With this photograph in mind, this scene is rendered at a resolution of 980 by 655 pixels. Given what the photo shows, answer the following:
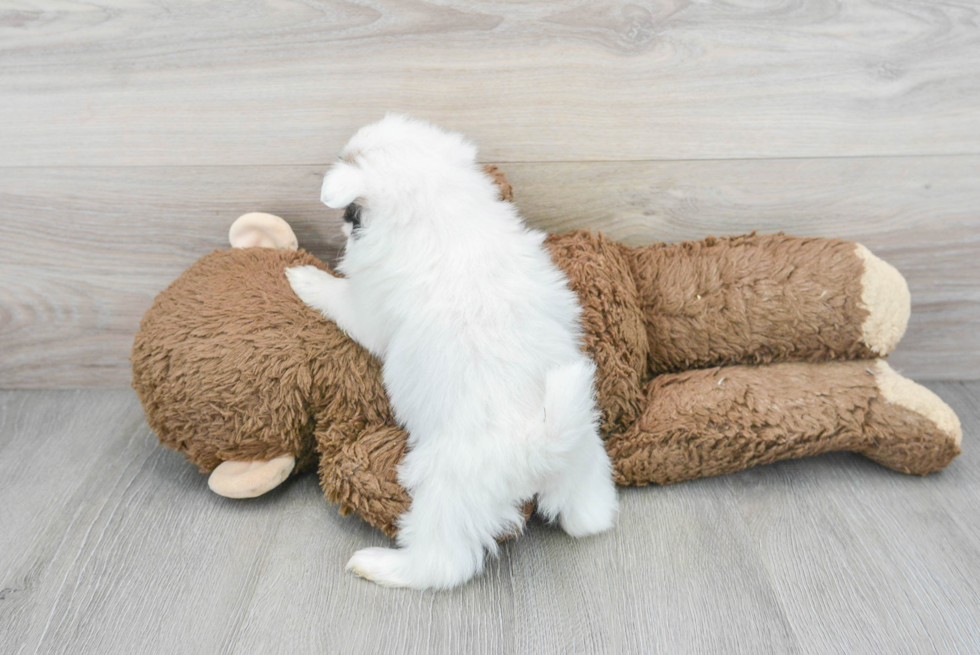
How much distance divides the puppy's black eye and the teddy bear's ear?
275 mm

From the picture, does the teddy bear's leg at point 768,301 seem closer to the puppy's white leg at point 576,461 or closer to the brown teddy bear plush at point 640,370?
the brown teddy bear plush at point 640,370

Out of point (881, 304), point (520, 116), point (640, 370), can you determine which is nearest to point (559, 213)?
point (520, 116)

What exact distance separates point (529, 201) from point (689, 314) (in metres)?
0.33

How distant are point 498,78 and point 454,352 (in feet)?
1.63

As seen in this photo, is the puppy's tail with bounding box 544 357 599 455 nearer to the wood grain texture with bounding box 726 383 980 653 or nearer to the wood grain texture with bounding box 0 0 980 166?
the wood grain texture with bounding box 726 383 980 653

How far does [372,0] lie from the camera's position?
106cm

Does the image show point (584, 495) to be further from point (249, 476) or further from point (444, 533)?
point (249, 476)

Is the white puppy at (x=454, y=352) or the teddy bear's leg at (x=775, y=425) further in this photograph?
the teddy bear's leg at (x=775, y=425)

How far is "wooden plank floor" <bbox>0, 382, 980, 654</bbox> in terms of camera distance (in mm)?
860

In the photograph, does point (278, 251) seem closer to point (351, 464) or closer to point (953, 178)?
point (351, 464)

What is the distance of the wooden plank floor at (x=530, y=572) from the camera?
86 cm

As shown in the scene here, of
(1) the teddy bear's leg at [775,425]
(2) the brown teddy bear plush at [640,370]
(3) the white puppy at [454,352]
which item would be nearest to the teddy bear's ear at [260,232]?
(2) the brown teddy bear plush at [640,370]

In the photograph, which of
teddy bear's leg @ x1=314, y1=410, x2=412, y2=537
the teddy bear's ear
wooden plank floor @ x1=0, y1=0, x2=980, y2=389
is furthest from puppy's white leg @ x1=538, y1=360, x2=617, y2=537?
the teddy bear's ear

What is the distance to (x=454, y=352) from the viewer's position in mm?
862
